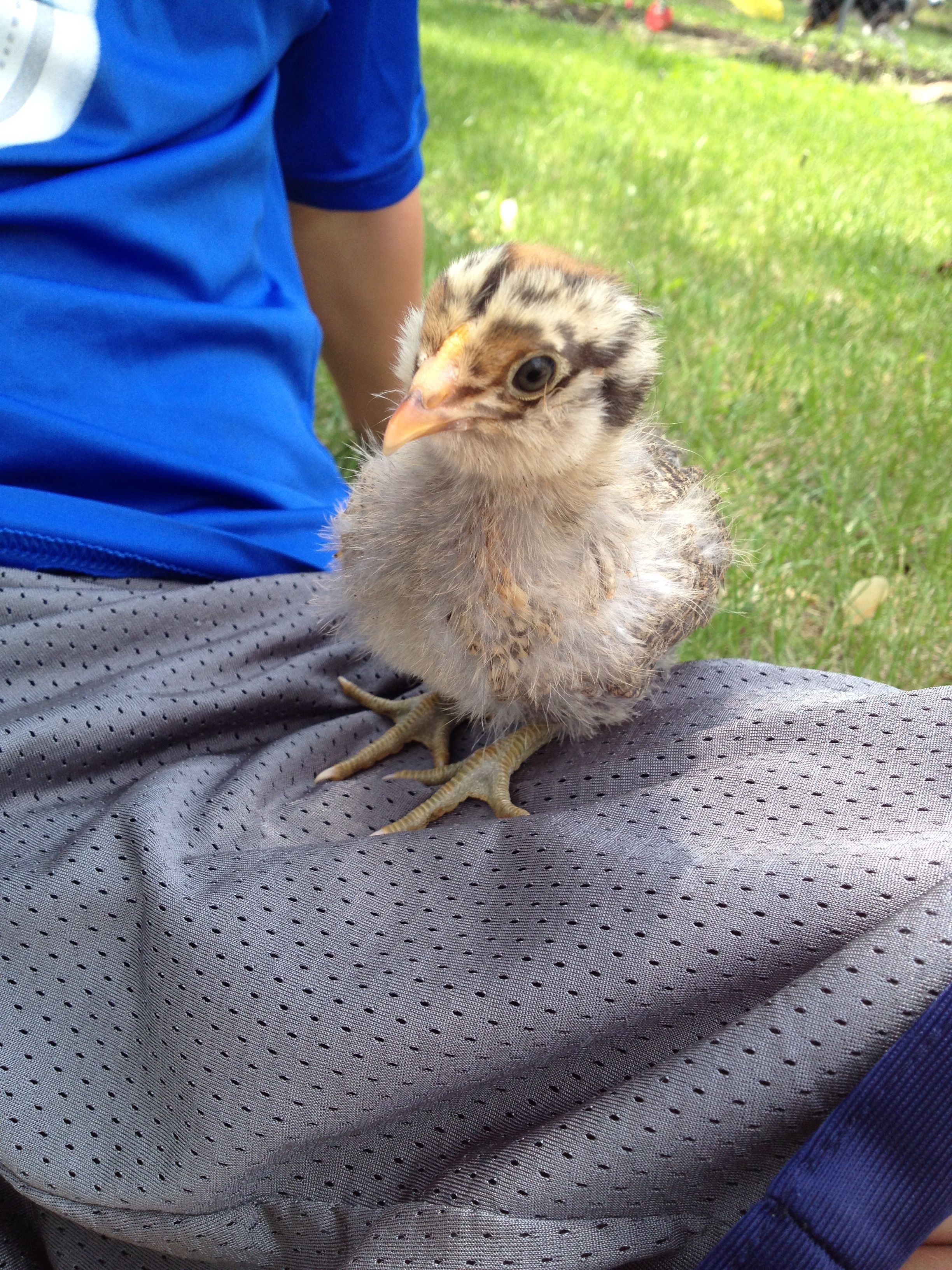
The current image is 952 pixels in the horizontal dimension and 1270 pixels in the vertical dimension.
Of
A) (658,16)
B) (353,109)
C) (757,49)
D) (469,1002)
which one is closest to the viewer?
Result: (469,1002)

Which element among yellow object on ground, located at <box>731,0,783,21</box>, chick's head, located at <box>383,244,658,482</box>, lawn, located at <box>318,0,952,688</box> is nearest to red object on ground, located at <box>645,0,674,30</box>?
lawn, located at <box>318,0,952,688</box>

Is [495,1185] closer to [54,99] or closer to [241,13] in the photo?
[54,99]

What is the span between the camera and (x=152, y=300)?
1662 millimetres

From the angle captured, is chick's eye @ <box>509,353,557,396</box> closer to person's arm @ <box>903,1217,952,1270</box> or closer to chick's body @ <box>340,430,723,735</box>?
chick's body @ <box>340,430,723,735</box>

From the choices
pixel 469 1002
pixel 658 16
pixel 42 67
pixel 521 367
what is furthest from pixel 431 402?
pixel 658 16

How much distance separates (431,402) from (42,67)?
34.5 inches

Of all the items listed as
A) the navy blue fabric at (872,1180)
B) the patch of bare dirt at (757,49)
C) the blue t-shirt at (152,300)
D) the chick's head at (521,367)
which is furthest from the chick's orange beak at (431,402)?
the patch of bare dirt at (757,49)

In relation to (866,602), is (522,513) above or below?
above

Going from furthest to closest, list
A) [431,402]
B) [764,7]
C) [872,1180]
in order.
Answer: [764,7], [431,402], [872,1180]

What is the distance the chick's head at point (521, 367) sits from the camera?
4.39 ft

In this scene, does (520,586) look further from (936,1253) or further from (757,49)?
(757,49)

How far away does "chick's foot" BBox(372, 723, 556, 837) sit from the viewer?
1.46 metres

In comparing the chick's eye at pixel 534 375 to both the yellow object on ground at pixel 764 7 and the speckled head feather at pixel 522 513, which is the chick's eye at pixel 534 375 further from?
the yellow object on ground at pixel 764 7

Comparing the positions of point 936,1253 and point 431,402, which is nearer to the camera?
point 936,1253
